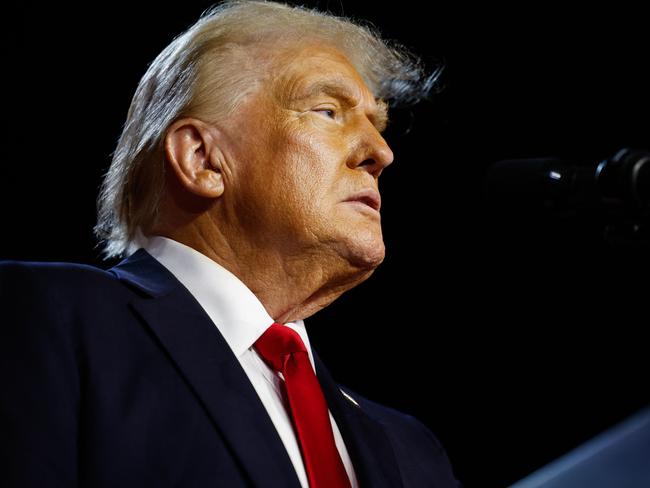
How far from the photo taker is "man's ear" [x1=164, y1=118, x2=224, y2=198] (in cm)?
181

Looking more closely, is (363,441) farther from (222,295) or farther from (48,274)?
(48,274)

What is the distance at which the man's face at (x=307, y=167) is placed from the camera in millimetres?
1776

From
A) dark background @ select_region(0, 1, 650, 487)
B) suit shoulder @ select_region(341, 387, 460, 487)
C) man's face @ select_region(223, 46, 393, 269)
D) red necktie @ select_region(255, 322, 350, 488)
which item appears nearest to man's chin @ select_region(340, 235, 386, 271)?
man's face @ select_region(223, 46, 393, 269)

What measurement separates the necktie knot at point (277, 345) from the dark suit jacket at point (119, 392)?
0.15 metres

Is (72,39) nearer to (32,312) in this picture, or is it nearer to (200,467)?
(32,312)

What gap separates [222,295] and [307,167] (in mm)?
349

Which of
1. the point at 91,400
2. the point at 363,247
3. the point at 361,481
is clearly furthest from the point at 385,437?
the point at 91,400

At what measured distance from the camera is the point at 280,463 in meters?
1.41

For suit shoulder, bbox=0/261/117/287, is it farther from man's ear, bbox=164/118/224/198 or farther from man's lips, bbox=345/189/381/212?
man's lips, bbox=345/189/381/212

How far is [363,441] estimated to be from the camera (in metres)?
1.78

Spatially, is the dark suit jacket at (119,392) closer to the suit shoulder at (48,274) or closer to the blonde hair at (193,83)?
the suit shoulder at (48,274)

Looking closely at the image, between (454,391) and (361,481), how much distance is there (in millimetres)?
1474

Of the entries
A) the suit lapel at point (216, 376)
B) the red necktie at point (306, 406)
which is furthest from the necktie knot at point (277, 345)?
the suit lapel at point (216, 376)

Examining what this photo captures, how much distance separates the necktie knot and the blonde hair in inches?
16.6
